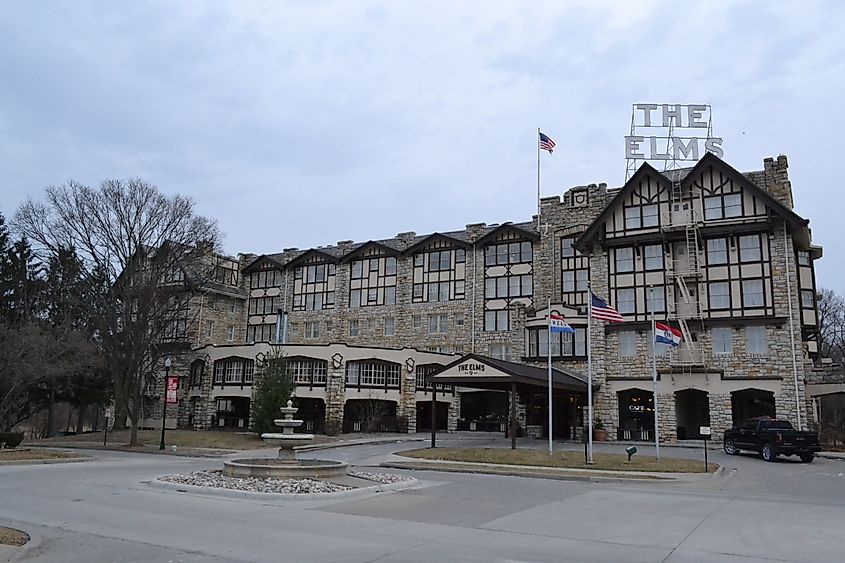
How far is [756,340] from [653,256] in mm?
7580

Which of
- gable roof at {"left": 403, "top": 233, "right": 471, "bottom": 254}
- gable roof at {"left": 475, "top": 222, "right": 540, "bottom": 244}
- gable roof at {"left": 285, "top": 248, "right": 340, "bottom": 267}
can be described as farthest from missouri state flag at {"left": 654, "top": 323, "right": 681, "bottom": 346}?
gable roof at {"left": 285, "top": 248, "right": 340, "bottom": 267}

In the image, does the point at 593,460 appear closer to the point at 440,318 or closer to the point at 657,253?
the point at 657,253

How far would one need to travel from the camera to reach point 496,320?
4962 centimetres

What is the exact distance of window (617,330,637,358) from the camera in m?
41.4

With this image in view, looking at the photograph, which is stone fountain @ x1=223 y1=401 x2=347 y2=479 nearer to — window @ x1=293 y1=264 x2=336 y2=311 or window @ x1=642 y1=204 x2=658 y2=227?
window @ x1=642 y1=204 x2=658 y2=227

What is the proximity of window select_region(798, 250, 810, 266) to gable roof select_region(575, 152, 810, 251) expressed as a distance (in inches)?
214

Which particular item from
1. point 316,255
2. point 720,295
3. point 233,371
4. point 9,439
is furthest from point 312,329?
point 720,295

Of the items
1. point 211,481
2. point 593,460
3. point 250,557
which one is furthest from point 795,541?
point 593,460

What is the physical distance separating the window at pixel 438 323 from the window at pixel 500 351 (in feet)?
13.6

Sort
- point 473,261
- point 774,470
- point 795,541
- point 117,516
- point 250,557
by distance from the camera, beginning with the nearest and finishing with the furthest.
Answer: point 250,557 < point 795,541 < point 117,516 < point 774,470 < point 473,261

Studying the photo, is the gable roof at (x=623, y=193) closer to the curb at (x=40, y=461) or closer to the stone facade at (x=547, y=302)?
the stone facade at (x=547, y=302)

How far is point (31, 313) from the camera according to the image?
133ft

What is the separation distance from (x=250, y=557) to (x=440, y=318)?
140ft

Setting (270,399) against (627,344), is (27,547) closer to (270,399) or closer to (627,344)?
(270,399)
